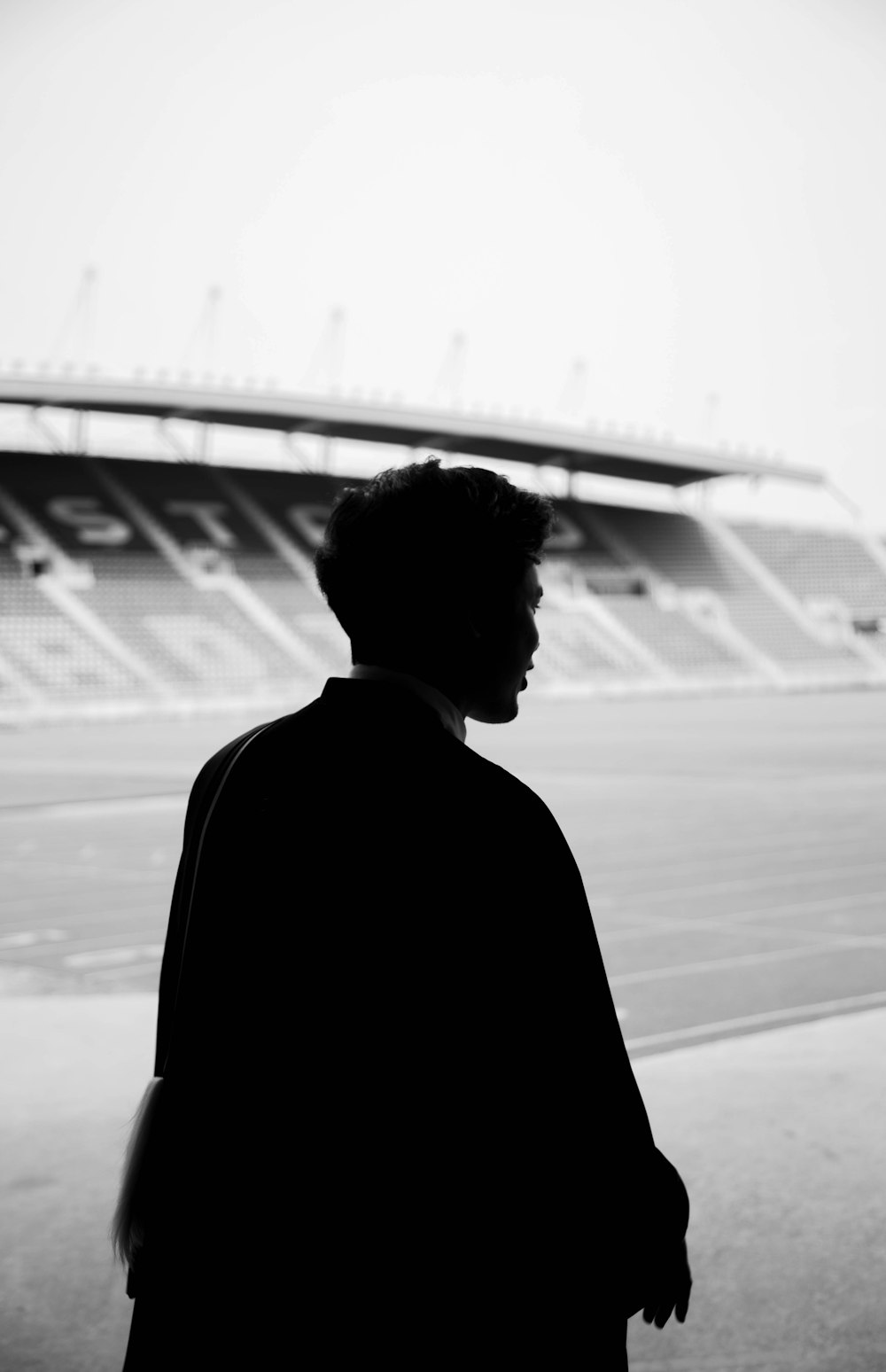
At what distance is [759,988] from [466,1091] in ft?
16.6

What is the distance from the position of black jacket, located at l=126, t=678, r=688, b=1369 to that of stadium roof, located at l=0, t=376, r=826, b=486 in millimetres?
36392

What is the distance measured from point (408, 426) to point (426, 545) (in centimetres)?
4167

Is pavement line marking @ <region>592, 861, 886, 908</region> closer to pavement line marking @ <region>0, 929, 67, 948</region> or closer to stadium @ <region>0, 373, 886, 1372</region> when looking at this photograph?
stadium @ <region>0, 373, 886, 1372</region>

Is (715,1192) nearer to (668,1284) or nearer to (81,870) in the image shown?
(668,1284)

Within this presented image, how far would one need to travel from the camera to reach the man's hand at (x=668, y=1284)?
5.26 ft

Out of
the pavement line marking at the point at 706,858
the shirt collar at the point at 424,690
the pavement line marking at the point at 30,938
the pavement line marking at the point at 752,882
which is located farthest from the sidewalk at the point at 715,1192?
the pavement line marking at the point at 706,858

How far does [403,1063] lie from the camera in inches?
60.9

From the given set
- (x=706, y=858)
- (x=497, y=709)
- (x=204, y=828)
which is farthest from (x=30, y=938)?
(x=497, y=709)

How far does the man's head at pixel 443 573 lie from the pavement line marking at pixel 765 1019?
3.91 meters

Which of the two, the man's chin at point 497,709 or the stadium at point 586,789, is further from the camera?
the stadium at point 586,789

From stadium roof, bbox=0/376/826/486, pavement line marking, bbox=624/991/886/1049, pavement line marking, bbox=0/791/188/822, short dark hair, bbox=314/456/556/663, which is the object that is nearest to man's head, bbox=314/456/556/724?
short dark hair, bbox=314/456/556/663

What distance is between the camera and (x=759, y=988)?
6328mm

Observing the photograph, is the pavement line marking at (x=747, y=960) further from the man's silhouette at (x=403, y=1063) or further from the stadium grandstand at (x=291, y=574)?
the stadium grandstand at (x=291, y=574)

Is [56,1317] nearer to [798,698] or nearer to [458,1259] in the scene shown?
[458,1259]
